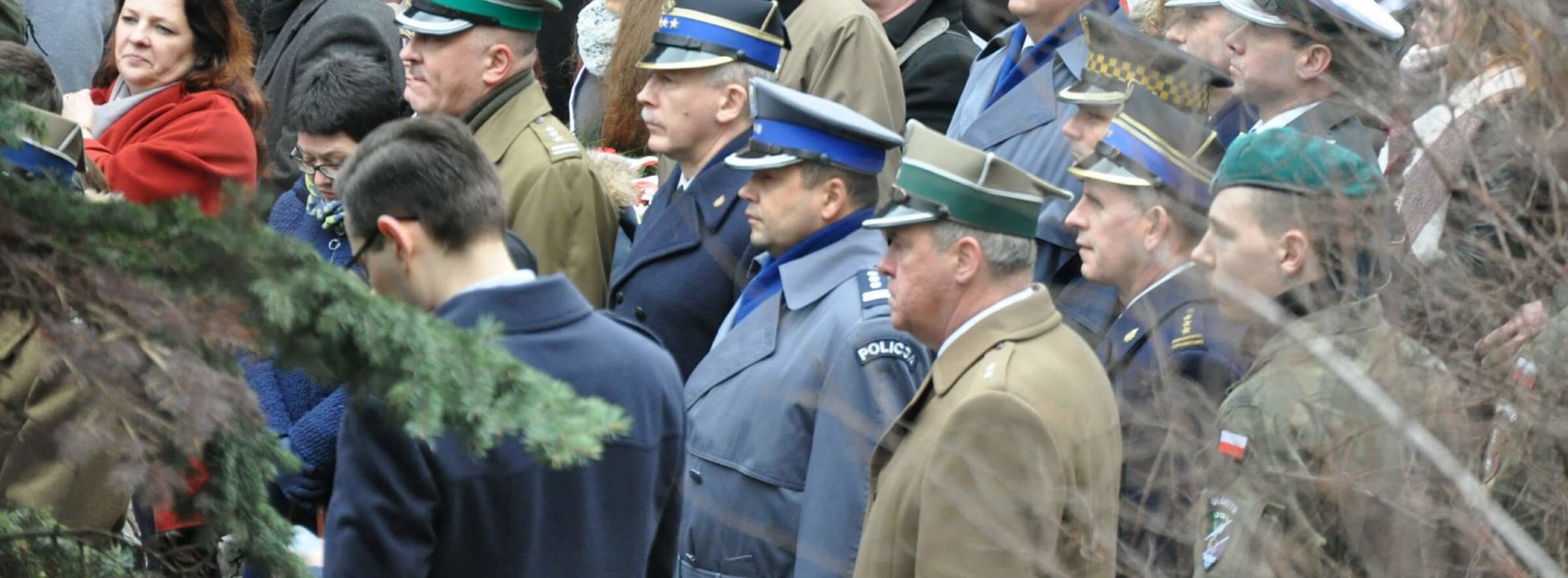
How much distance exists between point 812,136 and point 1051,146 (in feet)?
3.35

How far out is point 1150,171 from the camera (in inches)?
169

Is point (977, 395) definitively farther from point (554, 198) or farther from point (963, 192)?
point (554, 198)

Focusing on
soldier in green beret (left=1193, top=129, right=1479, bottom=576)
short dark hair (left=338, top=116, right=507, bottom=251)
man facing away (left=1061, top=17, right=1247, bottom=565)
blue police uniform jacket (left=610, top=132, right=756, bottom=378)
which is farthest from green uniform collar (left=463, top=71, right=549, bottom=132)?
soldier in green beret (left=1193, top=129, right=1479, bottom=576)

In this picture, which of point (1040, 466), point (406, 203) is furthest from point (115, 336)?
point (1040, 466)

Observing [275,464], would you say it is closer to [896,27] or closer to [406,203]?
[406,203]

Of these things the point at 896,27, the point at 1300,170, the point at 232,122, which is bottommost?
the point at 896,27

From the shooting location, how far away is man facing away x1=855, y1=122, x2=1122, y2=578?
337 cm

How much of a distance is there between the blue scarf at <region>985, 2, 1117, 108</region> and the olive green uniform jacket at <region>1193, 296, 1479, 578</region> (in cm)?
307

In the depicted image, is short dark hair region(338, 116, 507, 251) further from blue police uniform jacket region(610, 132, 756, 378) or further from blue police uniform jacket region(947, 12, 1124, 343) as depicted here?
blue police uniform jacket region(947, 12, 1124, 343)

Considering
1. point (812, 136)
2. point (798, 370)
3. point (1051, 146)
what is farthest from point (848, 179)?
point (1051, 146)

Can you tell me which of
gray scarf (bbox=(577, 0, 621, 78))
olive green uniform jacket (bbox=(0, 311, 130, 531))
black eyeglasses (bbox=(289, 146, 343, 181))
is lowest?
gray scarf (bbox=(577, 0, 621, 78))

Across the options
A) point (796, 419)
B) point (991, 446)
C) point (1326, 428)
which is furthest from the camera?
point (796, 419)

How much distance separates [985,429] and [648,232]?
1.94m

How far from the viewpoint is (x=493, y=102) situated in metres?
5.70
